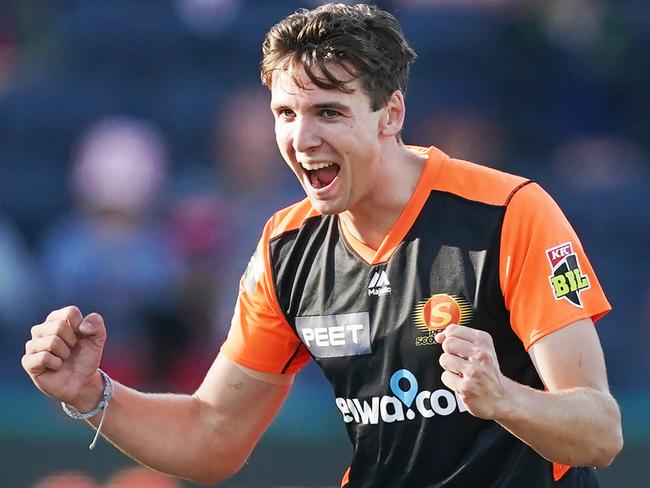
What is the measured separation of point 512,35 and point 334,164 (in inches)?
215

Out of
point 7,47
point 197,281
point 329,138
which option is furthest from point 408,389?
point 7,47

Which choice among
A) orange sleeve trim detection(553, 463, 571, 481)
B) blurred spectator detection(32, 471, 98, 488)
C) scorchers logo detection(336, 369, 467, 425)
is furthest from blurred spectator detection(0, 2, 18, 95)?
orange sleeve trim detection(553, 463, 571, 481)

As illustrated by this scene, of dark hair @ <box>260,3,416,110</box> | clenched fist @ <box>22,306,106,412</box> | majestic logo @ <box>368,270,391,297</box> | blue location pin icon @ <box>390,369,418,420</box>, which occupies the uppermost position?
dark hair @ <box>260,3,416,110</box>

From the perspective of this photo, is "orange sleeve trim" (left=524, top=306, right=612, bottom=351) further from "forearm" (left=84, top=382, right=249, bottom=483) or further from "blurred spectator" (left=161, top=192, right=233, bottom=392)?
"blurred spectator" (left=161, top=192, right=233, bottom=392)

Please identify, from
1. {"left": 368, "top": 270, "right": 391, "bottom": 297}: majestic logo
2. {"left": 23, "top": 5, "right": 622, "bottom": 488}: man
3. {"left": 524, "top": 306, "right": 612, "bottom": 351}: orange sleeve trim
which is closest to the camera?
{"left": 524, "top": 306, "right": 612, "bottom": 351}: orange sleeve trim

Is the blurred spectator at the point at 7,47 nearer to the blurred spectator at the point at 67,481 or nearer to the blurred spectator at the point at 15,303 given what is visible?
the blurred spectator at the point at 15,303

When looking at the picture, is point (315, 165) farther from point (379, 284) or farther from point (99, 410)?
point (99, 410)

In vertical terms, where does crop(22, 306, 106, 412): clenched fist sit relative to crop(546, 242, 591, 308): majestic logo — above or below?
below

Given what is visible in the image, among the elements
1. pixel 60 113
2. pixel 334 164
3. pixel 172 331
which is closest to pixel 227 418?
pixel 334 164

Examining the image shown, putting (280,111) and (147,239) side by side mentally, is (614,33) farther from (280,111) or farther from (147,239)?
(280,111)

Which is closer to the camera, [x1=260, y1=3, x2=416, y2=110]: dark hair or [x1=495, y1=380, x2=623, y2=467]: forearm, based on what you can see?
[x1=495, y1=380, x2=623, y2=467]: forearm

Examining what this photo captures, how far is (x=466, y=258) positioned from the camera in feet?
12.7

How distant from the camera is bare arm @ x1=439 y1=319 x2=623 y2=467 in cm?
323

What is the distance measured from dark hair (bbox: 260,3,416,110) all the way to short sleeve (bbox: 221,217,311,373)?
62 centimetres
